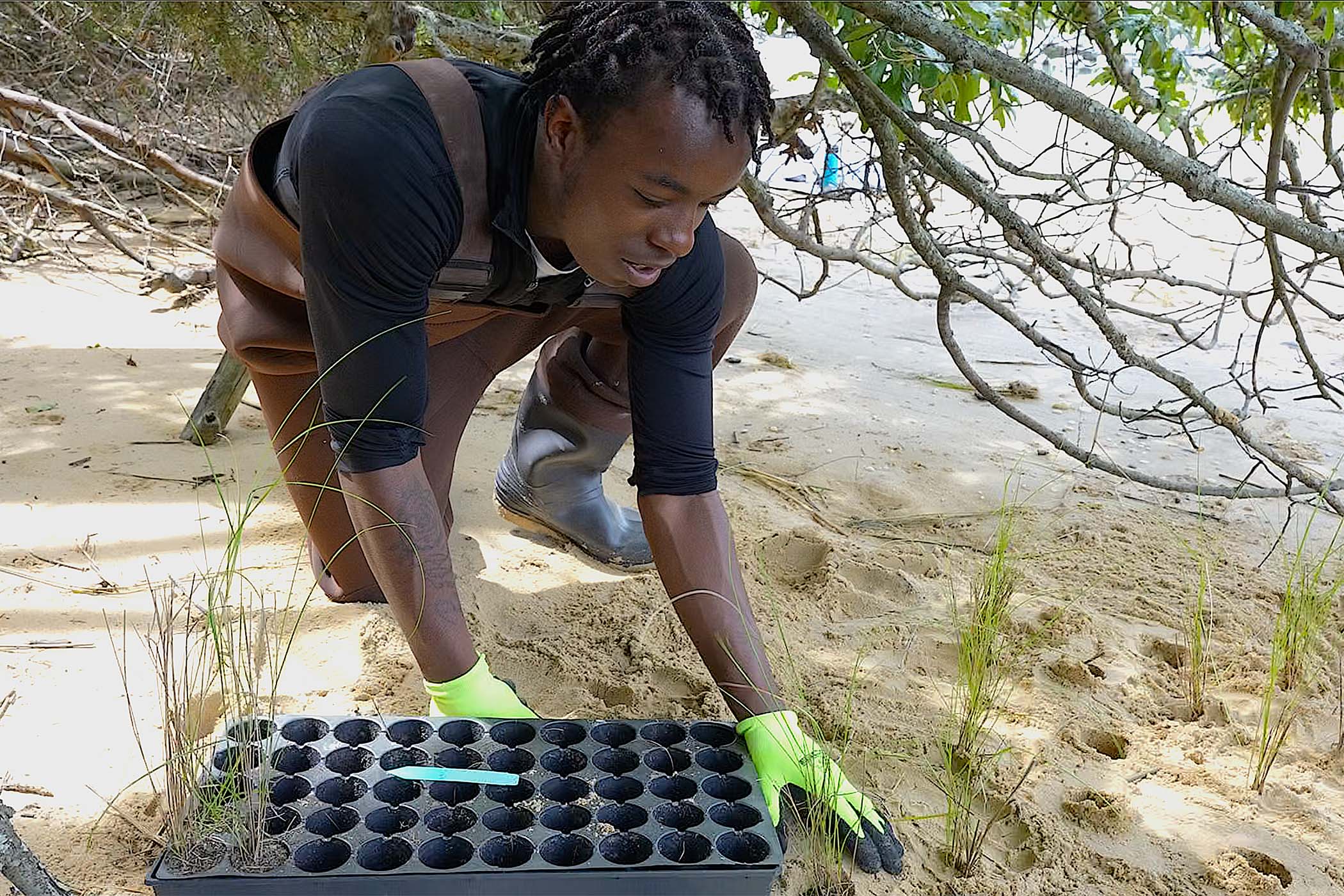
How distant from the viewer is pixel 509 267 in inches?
74.0

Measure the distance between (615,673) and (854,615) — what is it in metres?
0.58

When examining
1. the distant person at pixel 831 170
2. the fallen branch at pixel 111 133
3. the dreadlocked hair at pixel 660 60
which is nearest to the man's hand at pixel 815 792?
the dreadlocked hair at pixel 660 60

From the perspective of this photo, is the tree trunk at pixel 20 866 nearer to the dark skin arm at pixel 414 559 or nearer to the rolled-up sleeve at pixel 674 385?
the dark skin arm at pixel 414 559

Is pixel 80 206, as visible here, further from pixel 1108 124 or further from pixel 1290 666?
pixel 1290 666

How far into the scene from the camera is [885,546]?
2.86 m

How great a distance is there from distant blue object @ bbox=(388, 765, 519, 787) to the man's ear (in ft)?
2.94

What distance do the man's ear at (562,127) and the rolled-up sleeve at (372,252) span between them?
0.54ft

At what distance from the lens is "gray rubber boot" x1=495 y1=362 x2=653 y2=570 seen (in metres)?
2.72

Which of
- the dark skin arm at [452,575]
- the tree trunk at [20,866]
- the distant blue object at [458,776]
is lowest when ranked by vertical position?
the distant blue object at [458,776]

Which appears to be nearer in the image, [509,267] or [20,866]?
[20,866]

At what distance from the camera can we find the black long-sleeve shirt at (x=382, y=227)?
166cm

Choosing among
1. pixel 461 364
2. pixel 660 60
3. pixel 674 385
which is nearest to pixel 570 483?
Answer: pixel 461 364

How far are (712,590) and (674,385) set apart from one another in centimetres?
35

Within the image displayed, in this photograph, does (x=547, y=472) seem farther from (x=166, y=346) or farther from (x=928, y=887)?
(x=166, y=346)
